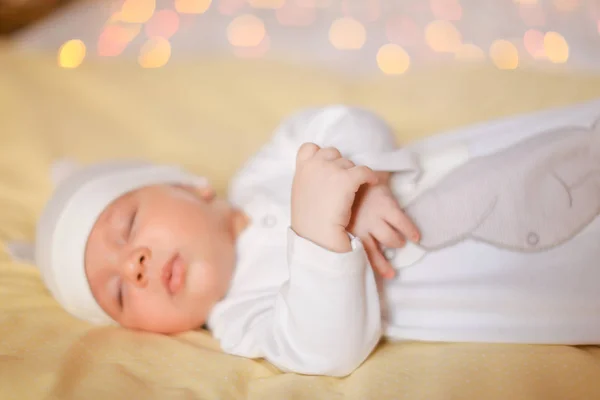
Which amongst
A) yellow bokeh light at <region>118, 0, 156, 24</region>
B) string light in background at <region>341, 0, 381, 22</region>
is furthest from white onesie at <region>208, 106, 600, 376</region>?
yellow bokeh light at <region>118, 0, 156, 24</region>

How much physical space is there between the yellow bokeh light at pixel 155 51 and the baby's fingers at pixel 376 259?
1.34 metres

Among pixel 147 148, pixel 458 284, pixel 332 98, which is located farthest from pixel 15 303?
pixel 332 98

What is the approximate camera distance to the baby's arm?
0.91 meters

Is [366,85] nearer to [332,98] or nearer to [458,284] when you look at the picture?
[332,98]

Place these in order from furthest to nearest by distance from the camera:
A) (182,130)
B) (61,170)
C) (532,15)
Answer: (532,15) < (182,130) < (61,170)

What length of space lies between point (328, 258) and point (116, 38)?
166 cm

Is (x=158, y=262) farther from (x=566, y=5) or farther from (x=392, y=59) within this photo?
(x=566, y=5)

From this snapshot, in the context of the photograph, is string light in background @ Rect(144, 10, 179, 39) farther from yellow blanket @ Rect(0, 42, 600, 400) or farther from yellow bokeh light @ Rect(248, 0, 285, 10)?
yellow blanket @ Rect(0, 42, 600, 400)

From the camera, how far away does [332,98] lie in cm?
168

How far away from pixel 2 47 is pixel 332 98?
1.04 metres

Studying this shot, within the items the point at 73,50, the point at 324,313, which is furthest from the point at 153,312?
the point at 73,50

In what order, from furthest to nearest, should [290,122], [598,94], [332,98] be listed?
[332,98] → [598,94] → [290,122]

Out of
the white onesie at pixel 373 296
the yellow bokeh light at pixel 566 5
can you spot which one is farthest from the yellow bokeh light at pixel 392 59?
the white onesie at pixel 373 296

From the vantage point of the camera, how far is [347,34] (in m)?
2.15
